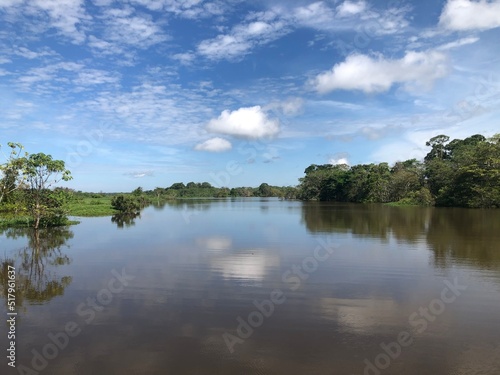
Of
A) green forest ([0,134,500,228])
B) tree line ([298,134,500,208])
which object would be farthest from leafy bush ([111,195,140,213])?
tree line ([298,134,500,208])

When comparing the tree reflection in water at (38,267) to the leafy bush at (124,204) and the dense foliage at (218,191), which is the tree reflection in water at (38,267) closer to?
the leafy bush at (124,204)

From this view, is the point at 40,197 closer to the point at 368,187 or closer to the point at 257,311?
the point at 257,311

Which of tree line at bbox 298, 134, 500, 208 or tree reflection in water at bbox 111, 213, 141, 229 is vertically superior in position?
tree line at bbox 298, 134, 500, 208

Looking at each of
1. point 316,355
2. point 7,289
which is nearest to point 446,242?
point 316,355

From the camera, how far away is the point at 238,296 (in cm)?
820

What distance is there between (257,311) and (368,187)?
58.3m

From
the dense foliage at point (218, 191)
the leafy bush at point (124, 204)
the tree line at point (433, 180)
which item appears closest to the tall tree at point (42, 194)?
the leafy bush at point (124, 204)

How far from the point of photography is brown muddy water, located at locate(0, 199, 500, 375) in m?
5.20

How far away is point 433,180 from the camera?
1967 inches

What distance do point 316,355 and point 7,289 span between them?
8.08 metres

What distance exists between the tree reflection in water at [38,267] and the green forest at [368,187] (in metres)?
2.32

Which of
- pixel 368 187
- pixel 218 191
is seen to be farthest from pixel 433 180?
pixel 218 191

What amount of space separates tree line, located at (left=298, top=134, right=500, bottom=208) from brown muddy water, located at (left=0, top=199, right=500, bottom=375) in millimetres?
29509

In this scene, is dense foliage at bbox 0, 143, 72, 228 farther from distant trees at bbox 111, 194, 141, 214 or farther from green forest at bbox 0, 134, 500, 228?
distant trees at bbox 111, 194, 141, 214
